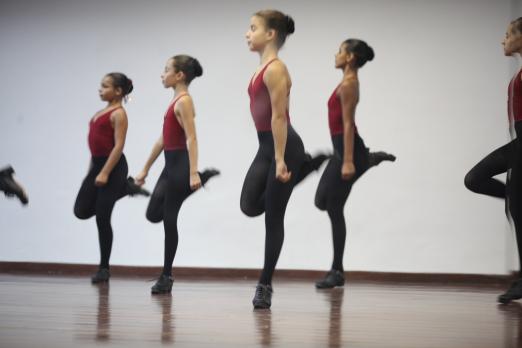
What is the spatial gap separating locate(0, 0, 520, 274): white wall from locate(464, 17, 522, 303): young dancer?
1.77 meters

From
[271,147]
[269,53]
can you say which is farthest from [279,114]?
[269,53]

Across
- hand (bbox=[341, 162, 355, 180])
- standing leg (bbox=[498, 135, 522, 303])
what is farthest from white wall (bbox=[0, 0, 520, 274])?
standing leg (bbox=[498, 135, 522, 303])

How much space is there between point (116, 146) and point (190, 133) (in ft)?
3.10

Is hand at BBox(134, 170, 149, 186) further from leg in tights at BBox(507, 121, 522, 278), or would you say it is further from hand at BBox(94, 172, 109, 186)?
leg in tights at BBox(507, 121, 522, 278)

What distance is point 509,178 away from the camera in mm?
3719

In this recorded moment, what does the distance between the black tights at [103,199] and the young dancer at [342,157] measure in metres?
1.28

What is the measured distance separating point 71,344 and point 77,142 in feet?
13.3

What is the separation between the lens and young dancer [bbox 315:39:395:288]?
4762mm

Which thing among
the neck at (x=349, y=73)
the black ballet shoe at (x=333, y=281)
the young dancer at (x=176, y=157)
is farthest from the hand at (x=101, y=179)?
the neck at (x=349, y=73)

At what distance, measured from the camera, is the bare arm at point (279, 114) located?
3.37 metres

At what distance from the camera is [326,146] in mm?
5867

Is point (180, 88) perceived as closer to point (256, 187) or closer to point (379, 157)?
point (256, 187)

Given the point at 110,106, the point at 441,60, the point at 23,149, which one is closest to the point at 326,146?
the point at 441,60

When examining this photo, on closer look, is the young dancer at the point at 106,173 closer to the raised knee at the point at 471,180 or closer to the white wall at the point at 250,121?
the white wall at the point at 250,121
